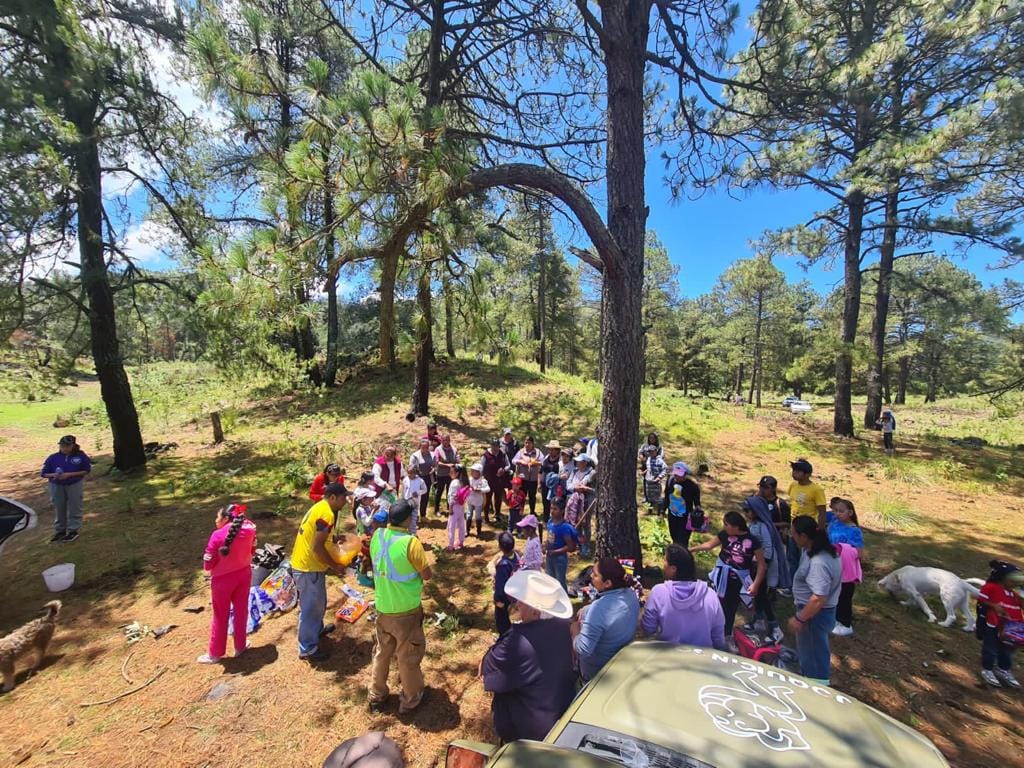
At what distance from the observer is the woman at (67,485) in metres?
7.18

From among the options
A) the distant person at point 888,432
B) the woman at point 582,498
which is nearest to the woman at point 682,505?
the woman at point 582,498

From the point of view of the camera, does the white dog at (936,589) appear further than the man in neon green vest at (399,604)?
Yes

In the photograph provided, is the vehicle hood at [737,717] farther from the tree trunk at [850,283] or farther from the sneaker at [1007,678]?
the tree trunk at [850,283]

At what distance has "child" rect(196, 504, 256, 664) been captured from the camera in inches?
167

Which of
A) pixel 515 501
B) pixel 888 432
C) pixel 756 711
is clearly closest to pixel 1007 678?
pixel 756 711

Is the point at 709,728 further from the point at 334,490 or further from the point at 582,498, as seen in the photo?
the point at 582,498

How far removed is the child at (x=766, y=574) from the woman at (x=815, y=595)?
0.63m

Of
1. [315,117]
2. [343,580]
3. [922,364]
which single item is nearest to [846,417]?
[343,580]

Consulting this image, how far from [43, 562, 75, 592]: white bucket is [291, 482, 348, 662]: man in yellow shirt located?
3.93m

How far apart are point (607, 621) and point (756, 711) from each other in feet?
3.59

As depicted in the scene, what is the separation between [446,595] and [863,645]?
4.86m

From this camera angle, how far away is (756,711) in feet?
7.04

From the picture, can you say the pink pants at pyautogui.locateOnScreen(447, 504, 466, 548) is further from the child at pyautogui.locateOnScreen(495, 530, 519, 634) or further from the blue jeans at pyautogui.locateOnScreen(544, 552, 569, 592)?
the child at pyautogui.locateOnScreen(495, 530, 519, 634)

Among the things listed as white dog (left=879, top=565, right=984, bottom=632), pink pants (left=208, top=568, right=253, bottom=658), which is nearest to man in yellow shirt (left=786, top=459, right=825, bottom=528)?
white dog (left=879, top=565, right=984, bottom=632)
